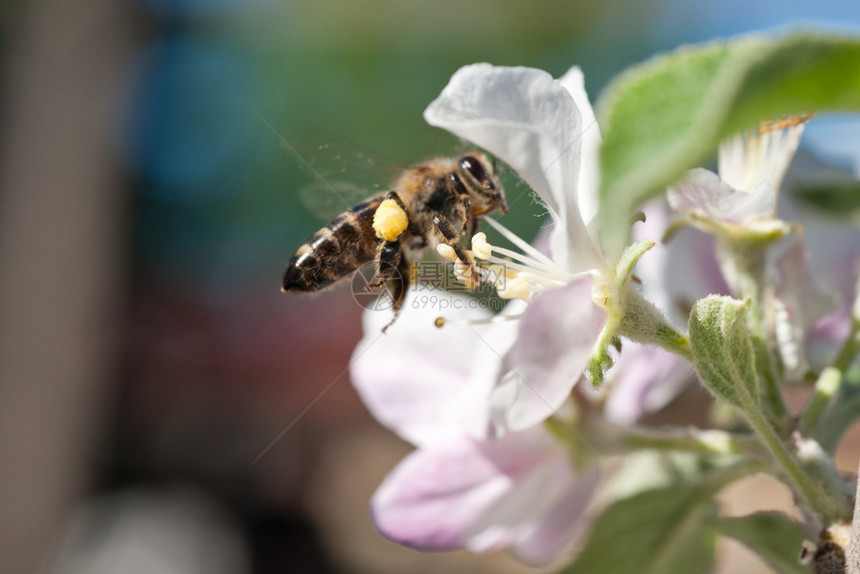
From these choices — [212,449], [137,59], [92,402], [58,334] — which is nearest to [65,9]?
[137,59]

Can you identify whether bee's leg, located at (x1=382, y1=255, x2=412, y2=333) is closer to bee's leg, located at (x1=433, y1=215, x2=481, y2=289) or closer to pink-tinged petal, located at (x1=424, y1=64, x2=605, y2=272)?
bee's leg, located at (x1=433, y1=215, x2=481, y2=289)

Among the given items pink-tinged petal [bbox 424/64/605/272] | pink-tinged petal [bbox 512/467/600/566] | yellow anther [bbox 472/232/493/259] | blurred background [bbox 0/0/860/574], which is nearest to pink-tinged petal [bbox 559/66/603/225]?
pink-tinged petal [bbox 424/64/605/272]

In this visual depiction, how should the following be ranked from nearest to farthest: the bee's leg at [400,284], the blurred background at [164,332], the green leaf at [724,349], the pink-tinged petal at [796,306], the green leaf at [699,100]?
the green leaf at [699,100] < the green leaf at [724,349] < the pink-tinged petal at [796,306] < the bee's leg at [400,284] < the blurred background at [164,332]

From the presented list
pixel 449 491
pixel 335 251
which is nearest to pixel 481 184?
pixel 335 251

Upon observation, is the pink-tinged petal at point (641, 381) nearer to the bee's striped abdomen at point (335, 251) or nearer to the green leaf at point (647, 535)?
the green leaf at point (647, 535)

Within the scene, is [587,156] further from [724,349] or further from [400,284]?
[400,284]

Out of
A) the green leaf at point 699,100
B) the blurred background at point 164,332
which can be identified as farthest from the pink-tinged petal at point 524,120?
the blurred background at point 164,332

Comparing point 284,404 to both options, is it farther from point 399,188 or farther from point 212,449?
point 399,188
